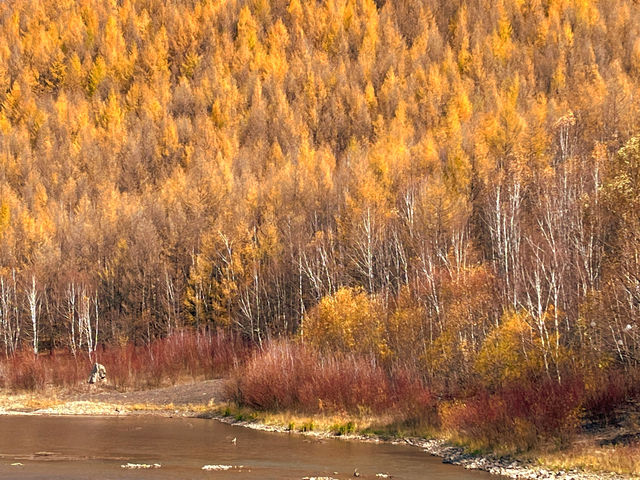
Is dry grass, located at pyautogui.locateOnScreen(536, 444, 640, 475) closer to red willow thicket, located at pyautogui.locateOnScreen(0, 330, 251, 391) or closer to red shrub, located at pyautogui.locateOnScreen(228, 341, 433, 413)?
red shrub, located at pyautogui.locateOnScreen(228, 341, 433, 413)

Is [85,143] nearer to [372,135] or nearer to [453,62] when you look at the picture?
[372,135]

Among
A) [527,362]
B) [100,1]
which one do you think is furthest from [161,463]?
[100,1]

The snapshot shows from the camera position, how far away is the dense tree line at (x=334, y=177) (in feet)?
128

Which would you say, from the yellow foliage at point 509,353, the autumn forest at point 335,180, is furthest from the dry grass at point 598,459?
the yellow foliage at point 509,353

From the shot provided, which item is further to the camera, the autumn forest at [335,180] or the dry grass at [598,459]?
the autumn forest at [335,180]

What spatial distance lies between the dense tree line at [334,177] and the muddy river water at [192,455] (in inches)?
271

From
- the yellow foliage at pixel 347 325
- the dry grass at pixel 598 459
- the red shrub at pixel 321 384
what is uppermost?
the yellow foliage at pixel 347 325

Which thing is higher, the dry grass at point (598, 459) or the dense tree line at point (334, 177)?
the dense tree line at point (334, 177)

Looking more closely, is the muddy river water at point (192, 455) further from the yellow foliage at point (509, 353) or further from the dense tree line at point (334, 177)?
the dense tree line at point (334, 177)

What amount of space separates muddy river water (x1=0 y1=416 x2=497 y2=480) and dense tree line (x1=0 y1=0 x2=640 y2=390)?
6.89 m

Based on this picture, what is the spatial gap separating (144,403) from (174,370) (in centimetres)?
827

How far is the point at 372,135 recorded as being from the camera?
110000mm

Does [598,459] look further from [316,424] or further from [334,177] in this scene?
[334,177]

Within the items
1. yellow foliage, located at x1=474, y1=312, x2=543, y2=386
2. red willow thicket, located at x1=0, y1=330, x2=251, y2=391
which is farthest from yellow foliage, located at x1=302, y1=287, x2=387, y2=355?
red willow thicket, located at x1=0, y1=330, x2=251, y2=391
